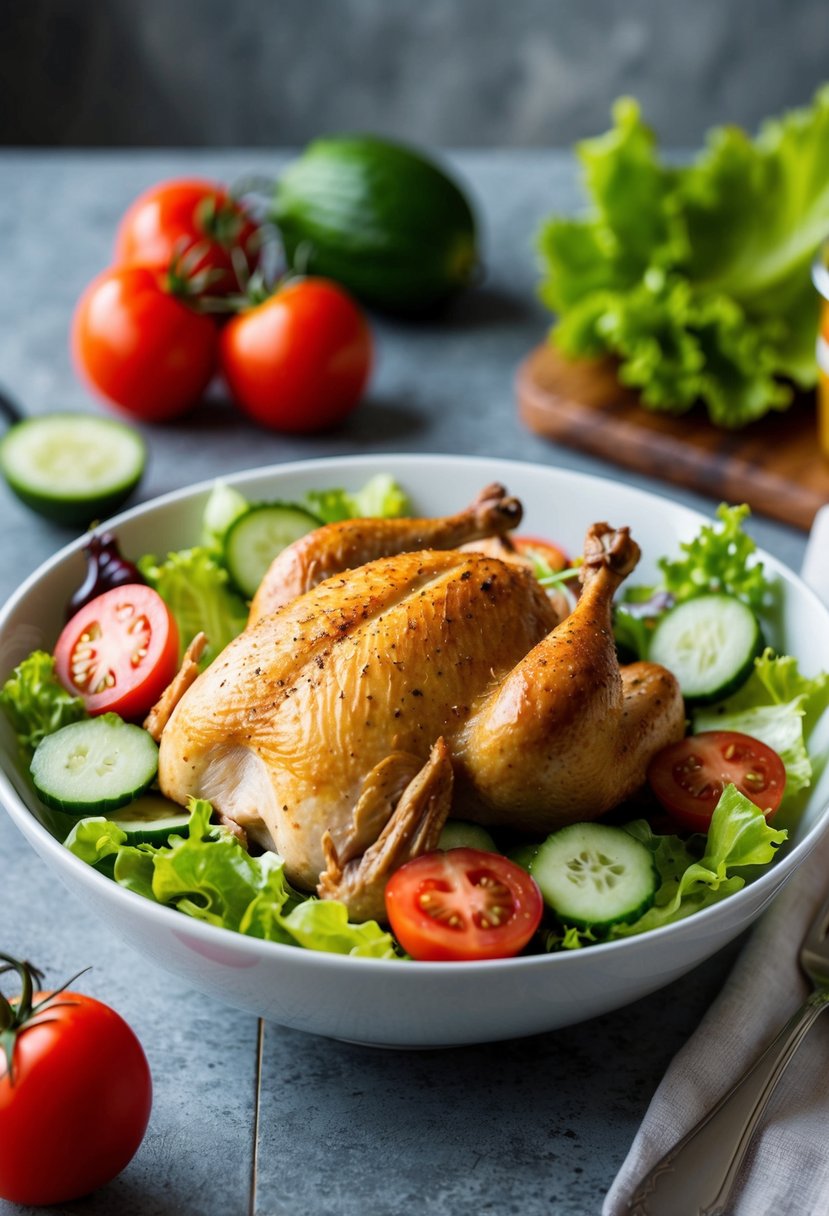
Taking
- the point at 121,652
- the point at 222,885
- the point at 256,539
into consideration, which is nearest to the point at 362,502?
the point at 256,539

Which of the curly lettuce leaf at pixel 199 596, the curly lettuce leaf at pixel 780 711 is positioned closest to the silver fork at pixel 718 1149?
the curly lettuce leaf at pixel 780 711

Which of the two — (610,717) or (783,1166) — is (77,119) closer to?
(610,717)

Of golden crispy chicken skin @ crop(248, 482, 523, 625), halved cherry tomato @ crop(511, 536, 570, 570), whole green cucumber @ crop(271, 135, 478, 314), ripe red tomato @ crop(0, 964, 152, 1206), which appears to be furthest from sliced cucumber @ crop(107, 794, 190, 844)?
whole green cucumber @ crop(271, 135, 478, 314)

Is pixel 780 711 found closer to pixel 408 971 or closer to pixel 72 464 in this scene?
pixel 408 971

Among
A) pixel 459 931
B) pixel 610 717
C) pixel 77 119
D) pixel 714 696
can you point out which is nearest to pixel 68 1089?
pixel 459 931

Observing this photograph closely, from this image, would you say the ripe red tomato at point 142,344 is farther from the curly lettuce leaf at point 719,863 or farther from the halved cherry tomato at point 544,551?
the curly lettuce leaf at point 719,863

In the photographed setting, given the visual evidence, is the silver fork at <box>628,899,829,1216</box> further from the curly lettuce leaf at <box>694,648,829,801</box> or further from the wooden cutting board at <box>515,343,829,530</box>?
the wooden cutting board at <box>515,343,829,530</box>
